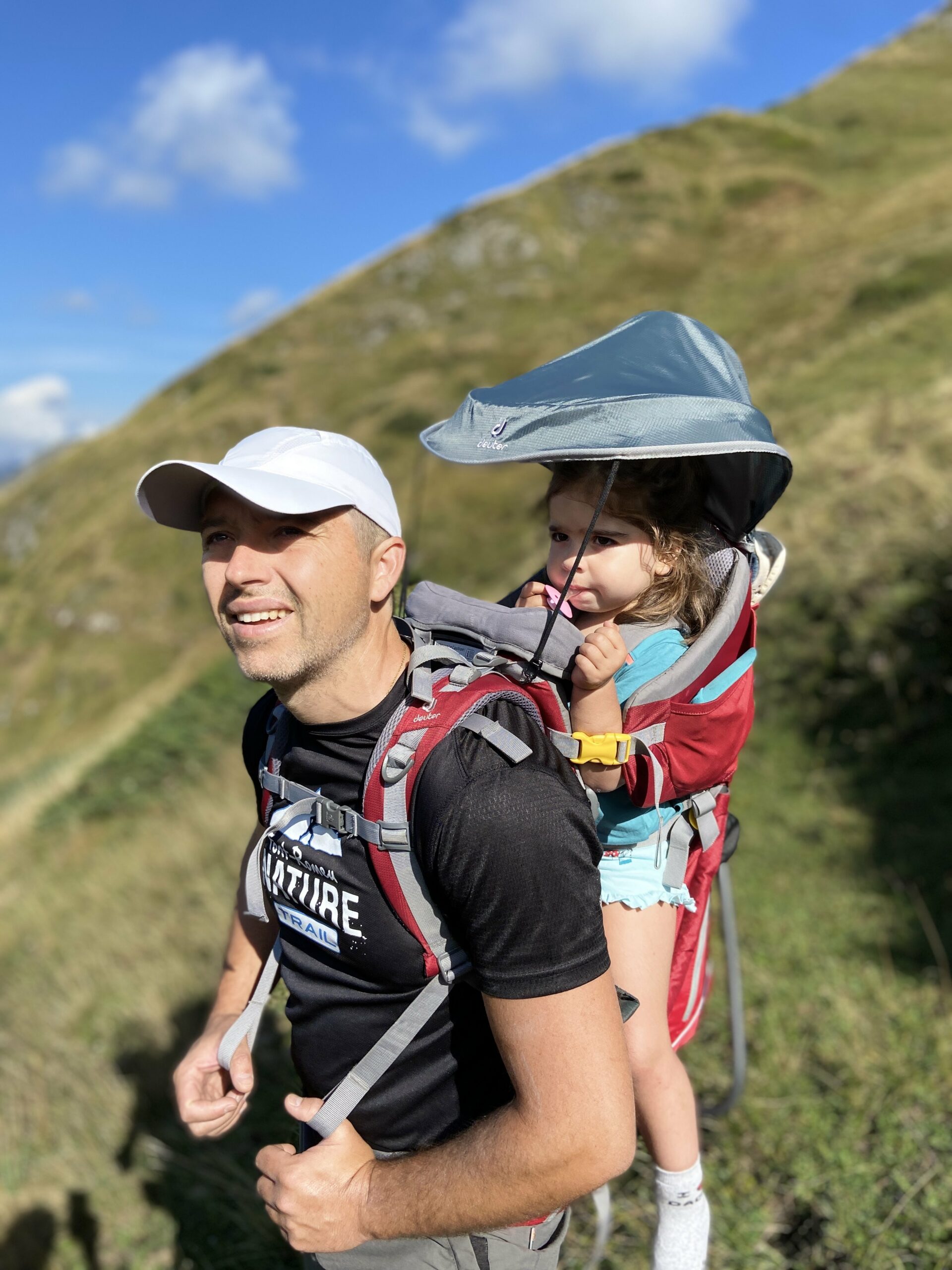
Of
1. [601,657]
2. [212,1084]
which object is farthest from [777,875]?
[601,657]

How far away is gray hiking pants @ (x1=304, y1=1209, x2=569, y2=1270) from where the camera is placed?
1921 mm

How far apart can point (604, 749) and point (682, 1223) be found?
4.84 feet

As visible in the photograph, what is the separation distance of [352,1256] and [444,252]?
5085cm

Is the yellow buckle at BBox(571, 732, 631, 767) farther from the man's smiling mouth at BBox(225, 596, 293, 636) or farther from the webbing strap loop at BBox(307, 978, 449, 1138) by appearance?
the man's smiling mouth at BBox(225, 596, 293, 636)

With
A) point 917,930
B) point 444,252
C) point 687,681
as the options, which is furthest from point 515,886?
point 444,252

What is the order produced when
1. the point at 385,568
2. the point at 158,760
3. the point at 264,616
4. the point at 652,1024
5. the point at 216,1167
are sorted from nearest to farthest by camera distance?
1. the point at 264,616
2. the point at 385,568
3. the point at 652,1024
4. the point at 216,1167
5. the point at 158,760

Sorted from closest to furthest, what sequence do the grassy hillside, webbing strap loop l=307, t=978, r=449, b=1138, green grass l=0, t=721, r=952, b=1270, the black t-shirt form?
the black t-shirt, webbing strap loop l=307, t=978, r=449, b=1138, green grass l=0, t=721, r=952, b=1270, the grassy hillside

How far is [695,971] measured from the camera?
2.42 metres

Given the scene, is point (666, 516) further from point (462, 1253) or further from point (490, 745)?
point (462, 1253)

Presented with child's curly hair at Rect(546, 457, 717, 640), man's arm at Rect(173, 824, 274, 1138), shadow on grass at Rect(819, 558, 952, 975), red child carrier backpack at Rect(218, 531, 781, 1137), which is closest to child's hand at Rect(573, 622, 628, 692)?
red child carrier backpack at Rect(218, 531, 781, 1137)

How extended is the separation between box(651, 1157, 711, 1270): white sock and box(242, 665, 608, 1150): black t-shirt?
2.83 feet

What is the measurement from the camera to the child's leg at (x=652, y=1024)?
219cm

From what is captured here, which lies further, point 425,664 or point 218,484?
point 218,484

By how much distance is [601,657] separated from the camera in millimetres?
1853
